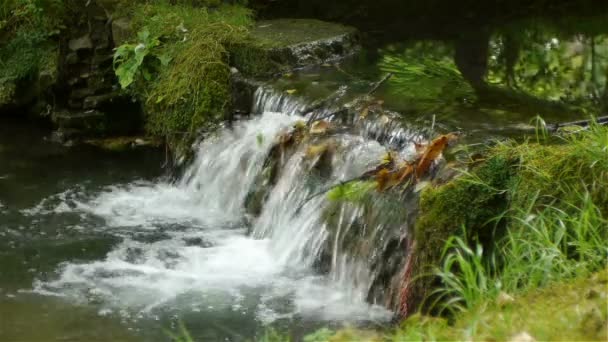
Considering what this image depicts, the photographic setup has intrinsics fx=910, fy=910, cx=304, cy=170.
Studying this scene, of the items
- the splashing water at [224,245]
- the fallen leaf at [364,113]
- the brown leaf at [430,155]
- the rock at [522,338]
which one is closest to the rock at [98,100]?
Answer: the splashing water at [224,245]

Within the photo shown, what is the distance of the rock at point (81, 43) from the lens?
9.22m

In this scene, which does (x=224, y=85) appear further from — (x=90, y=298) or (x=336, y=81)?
(x=90, y=298)

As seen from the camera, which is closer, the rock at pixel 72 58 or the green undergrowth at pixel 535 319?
the green undergrowth at pixel 535 319

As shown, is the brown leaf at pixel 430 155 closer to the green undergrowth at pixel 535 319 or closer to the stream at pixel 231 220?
the stream at pixel 231 220

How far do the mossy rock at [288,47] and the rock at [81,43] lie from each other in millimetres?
1720

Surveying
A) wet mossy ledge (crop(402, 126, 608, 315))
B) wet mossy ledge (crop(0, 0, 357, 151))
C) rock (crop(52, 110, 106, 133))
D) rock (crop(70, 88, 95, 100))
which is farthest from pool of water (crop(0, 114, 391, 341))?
wet mossy ledge (crop(402, 126, 608, 315))

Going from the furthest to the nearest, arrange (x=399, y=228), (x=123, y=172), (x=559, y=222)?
(x=123, y=172) < (x=399, y=228) < (x=559, y=222)

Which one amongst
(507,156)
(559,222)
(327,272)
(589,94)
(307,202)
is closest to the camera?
(559,222)

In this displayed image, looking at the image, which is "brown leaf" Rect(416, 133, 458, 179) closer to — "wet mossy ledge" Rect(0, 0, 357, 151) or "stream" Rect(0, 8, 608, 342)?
"stream" Rect(0, 8, 608, 342)

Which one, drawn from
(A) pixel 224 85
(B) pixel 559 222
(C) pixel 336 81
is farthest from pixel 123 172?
(B) pixel 559 222

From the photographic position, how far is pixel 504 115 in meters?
6.73

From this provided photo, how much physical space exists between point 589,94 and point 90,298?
4.60 m

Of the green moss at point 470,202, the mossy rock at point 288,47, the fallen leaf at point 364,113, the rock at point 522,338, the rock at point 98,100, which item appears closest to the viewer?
the rock at point 522,338

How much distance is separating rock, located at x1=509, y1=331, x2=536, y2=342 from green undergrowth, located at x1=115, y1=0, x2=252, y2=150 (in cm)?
519
